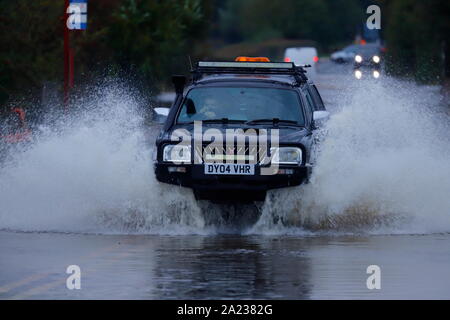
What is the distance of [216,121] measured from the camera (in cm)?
1622

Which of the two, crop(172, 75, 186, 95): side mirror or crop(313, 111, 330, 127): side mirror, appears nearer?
crop(313, 111, 330, 127): side mirror

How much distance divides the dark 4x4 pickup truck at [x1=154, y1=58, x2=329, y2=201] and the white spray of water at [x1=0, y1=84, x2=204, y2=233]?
43 centimetres

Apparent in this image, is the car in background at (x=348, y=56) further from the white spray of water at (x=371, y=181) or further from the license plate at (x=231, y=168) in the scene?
the license plate at (x=231, y=168)

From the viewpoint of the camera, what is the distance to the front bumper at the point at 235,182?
1530 cm

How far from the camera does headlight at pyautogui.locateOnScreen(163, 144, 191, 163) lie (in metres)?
15.5

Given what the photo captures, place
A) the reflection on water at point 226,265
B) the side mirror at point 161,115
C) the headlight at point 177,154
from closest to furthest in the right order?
the reflection on water at point 226,265
the headlight at point 177,154
the side mirror at point 161,115

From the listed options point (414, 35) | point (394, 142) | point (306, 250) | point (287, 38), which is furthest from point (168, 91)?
point (287, 38)

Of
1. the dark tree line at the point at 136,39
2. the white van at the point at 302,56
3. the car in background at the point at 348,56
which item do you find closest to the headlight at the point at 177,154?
the dark tree line at the point at 136,39

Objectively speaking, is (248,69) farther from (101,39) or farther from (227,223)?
(101,39)

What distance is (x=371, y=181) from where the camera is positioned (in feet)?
54.2

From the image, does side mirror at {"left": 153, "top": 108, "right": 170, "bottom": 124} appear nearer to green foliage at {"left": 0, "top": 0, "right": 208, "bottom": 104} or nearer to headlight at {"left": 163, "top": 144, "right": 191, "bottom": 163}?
headlight at {"left": 163, "top": 144, "right": 191, "bottom": 163}

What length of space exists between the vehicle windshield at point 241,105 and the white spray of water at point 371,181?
56cm

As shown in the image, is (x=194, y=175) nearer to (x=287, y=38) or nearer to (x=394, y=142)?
(x=394, y=142)

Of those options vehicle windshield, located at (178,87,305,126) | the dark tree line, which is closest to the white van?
the dark tree line
